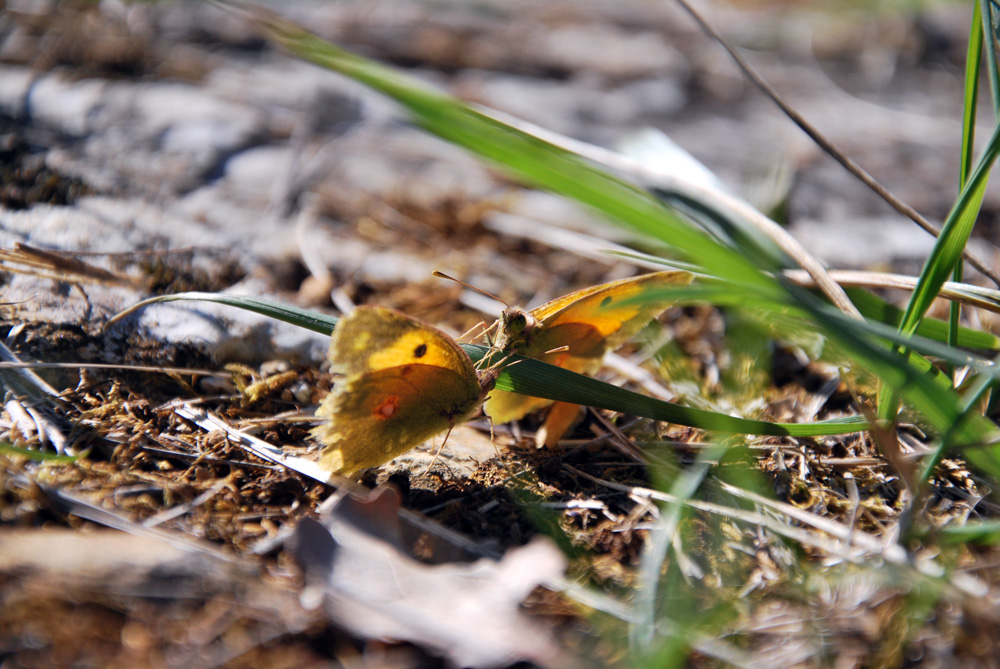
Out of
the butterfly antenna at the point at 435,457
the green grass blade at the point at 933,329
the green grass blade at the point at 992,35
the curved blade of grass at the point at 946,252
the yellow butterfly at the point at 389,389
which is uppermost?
the green grass blade at the point at 992,35

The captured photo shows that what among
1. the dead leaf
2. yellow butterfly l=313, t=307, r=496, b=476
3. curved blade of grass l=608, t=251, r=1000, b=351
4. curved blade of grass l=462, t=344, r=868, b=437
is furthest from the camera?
curved blade of grass l=608, t=251, r=1000, b=351

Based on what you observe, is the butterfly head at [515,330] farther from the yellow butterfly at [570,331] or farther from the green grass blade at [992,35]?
the green grass blade at [992,35]

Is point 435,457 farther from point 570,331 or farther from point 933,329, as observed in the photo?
point 933,329

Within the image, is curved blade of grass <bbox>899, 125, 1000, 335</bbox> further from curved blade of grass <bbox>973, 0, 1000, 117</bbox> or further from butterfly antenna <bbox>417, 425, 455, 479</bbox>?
butterfly antenna <bbox>417, 425, 455, 479</bbox>

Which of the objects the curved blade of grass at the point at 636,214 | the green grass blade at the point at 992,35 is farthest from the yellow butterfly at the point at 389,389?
the green grass blade at the point at 992,35

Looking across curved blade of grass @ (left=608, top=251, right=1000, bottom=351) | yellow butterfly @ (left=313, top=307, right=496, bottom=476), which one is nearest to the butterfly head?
yellow butterfly @ (left=313, top=307, right=496, bottom=476)

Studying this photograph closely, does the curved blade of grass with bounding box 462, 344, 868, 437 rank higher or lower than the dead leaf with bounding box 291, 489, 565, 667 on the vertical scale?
higher

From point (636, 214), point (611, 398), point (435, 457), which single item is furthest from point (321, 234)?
point (636, 214)
